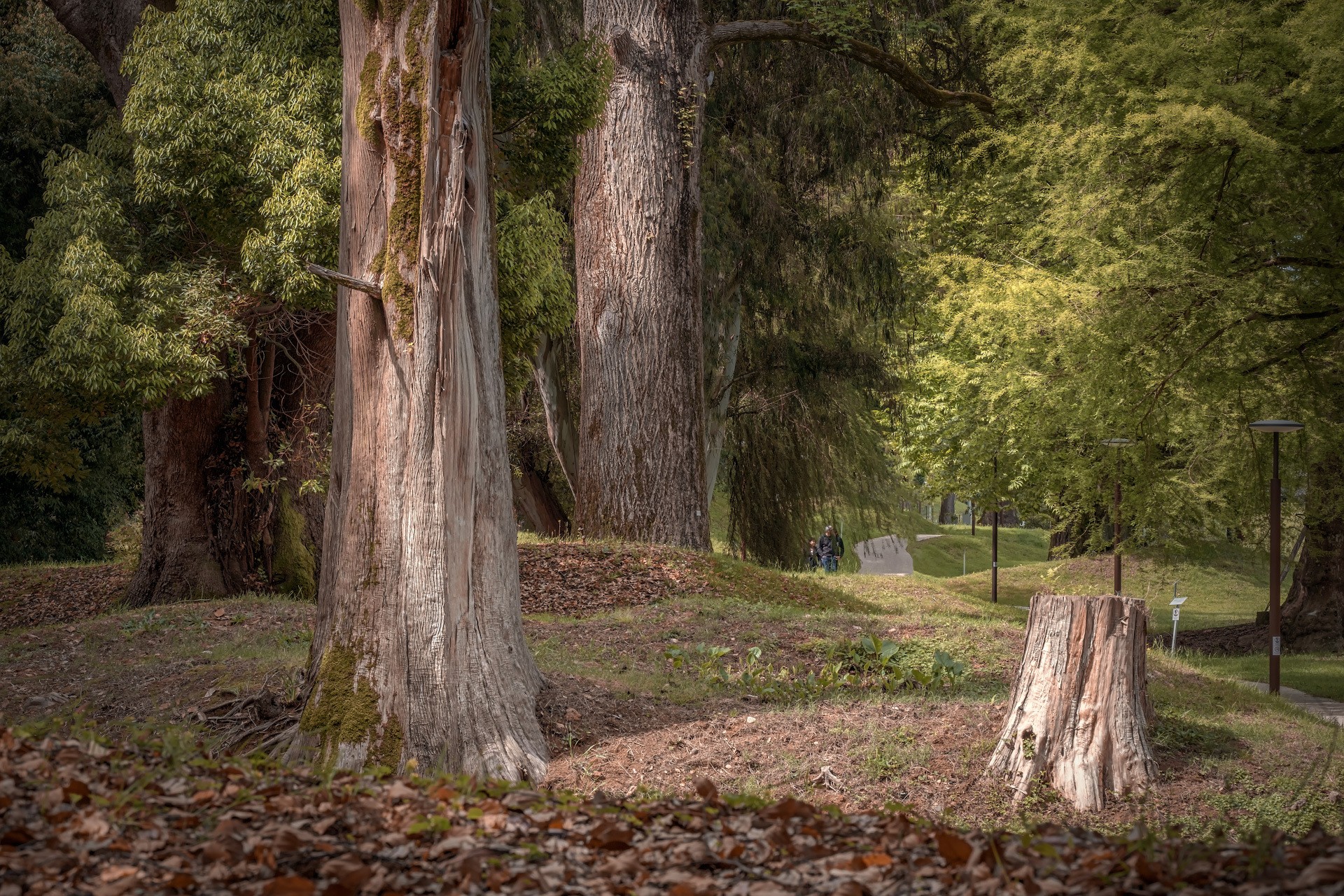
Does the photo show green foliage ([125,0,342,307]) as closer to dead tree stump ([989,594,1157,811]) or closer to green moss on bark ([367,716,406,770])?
green moss on bark ([367,716,406,770])

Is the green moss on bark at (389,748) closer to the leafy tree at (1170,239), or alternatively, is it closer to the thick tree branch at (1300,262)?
the leafy tree at (1170,239)

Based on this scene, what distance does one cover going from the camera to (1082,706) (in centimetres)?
614

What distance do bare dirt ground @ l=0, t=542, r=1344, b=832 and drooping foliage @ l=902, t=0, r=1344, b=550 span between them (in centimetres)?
313

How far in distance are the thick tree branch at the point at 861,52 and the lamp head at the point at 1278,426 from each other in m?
6.59

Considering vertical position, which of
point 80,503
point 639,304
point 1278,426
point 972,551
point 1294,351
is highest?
point 639,304

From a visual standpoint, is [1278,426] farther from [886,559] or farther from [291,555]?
[886,559]

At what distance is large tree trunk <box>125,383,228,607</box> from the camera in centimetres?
1427

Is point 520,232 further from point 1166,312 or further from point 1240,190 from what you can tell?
point 1240,190

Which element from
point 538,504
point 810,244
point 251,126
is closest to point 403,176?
point 251,126

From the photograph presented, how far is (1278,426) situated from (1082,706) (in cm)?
787

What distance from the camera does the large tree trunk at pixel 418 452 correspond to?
5.96 meters

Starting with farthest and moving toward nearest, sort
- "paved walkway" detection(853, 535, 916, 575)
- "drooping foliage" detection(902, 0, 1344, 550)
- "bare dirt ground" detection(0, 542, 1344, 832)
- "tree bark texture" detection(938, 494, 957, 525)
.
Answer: "tree bark texture" detection(938, 494, 957, 525) < "paved walkway" detection(853, 535, 916, 575) < "drooping foliage" detection(902, 0, 1344, 550) < "bare dirt ground" detection(0, 542, 1344, 832)

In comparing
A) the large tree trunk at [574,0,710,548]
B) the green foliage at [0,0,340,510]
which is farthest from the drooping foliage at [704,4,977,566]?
the green foliage at [0,0,340,510]

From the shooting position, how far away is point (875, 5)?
17.0 metres
